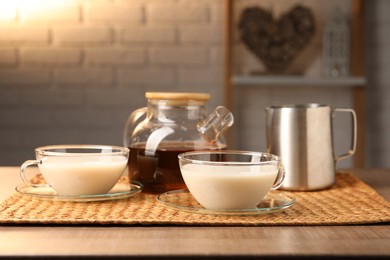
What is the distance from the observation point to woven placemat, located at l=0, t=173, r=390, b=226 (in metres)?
0.86

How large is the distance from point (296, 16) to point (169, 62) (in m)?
0.58

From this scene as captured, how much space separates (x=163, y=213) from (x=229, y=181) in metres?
0.10

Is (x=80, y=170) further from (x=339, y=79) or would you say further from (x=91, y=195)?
(x=339, y=79)

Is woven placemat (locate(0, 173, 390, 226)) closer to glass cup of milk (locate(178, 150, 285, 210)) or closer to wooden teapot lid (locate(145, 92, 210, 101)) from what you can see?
glass cup of milk (locate(178, 150, 285, 210))

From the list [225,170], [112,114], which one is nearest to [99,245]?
[225,170]

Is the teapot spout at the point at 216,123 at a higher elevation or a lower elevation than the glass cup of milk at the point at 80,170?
higher

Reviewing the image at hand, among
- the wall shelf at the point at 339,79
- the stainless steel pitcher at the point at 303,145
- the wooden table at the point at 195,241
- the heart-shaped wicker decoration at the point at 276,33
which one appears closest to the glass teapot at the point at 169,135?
the stainless steel pitcher at the point at 303,145

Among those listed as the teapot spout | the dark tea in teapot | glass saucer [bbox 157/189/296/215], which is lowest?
glass saucer [bbox 157/189/296/215]

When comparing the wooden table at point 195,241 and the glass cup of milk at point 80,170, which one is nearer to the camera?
the wooden table at point 195,241

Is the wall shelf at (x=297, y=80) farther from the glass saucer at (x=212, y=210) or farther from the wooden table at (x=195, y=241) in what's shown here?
the wooden table at (x=195, y=241)

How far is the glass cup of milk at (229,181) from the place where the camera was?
2.92 feet

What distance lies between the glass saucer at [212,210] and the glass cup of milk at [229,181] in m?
0.01

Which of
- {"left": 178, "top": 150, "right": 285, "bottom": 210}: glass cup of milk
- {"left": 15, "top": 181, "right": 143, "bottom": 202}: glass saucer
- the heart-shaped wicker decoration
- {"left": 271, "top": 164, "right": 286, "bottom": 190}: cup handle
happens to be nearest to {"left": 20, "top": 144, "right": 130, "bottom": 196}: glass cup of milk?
{"left": 15, "top": 181, "right": 143, "bottom": 202}: glass saucer

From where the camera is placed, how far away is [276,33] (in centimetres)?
280
